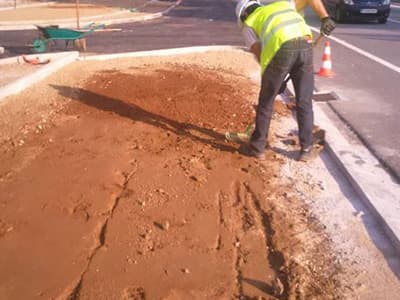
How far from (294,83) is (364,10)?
13819 millimetres

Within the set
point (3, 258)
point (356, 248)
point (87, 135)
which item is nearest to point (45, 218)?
point (3, 258)

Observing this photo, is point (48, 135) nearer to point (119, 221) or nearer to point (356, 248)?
point (119, 221)

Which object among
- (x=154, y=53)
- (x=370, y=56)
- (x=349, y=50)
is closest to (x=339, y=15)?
(x=349, y=50)

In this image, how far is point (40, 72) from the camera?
8.38 meters

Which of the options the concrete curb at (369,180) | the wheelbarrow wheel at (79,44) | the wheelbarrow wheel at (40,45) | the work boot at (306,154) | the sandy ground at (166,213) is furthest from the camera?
the wheelbarrow wheel at (79,44)

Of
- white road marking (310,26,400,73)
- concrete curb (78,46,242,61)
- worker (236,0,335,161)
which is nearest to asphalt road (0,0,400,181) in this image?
white road marking (310,26,400,73)

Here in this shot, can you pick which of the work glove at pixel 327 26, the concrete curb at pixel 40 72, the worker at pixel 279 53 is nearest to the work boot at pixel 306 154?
the worker at pixel 279 53

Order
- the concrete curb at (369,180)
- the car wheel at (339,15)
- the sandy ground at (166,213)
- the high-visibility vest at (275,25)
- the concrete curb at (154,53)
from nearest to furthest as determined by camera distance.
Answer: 1. the sandy ground at (166,213)
2. the concrete curb at (369,180)
3. the high-visibility vest at (275,25)
4. the concrete curb at (154,53)
5. the car wheel at (339,15)

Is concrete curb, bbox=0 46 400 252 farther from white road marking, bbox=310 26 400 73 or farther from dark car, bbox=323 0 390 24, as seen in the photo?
dark car, bbox=323 0 390 24

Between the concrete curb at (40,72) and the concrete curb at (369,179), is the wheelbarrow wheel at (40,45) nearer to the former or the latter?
the concrete curb at (40,72)

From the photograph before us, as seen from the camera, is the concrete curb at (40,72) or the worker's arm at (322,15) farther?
the concrete curb at (40,72)

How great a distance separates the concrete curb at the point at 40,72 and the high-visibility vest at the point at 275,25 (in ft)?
13.8

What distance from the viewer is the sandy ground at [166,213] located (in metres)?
3.14

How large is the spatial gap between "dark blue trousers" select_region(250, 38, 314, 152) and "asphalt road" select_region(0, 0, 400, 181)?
933mm
